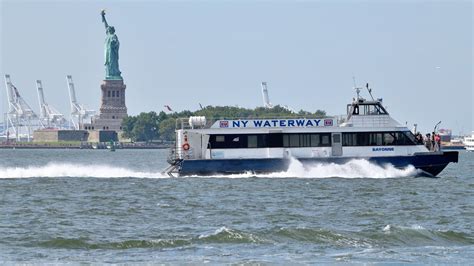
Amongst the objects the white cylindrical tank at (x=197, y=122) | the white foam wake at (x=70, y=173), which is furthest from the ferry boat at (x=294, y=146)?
the white foam wake at (x=70, y=173)

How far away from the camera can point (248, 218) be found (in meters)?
38.1

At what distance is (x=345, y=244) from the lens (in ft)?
106

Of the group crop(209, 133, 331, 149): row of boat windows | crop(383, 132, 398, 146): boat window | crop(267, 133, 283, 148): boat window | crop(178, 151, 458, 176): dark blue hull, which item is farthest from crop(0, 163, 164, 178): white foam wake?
crop(383, 132, 398, 146): boat window

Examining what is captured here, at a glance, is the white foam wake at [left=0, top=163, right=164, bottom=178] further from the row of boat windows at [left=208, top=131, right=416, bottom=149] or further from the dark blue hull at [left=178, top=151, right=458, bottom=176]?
the row of boat windows at [left=208, top=131, right=416, bottom=149]

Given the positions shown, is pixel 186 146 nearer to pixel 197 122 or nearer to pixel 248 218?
pixel 197 122

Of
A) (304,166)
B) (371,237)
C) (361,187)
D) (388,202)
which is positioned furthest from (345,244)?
(304,166)

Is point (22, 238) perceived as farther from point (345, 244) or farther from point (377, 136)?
point (377, 136)

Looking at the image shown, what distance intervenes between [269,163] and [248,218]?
17.6 meters

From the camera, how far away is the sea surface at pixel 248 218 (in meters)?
30.7

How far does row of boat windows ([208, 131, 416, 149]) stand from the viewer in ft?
183

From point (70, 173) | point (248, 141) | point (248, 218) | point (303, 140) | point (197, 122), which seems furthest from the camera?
point (70, 173)

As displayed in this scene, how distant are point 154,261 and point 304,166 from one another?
88.3 ft

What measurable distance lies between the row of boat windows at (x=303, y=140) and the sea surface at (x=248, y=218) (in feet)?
3.23

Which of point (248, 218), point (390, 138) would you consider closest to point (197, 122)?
point (390, 138)
